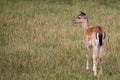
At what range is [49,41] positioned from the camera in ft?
50.5

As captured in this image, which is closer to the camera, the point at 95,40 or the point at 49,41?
the point at 95,40

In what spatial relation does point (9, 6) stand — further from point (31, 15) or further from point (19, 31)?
point (19, 31)

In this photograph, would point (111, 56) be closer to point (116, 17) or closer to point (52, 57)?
point (52, 57)

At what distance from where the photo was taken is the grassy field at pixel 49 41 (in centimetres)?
1142

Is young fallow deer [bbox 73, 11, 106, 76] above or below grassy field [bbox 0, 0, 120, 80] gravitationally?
above

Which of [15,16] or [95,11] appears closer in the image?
[15,16]

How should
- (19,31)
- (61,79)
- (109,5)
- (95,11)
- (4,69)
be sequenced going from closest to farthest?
(61,79) < (4,69) < (19,31) < (95,11) < (109,5)

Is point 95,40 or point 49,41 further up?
point 95,40

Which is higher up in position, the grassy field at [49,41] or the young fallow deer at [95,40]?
the young fallow deer at [95,40]

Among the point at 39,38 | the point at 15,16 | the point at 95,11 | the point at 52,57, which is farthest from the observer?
the point at 95,11

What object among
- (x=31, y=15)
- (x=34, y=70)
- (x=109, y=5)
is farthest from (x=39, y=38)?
(x=109, y=5)

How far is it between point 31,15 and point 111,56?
357 inches

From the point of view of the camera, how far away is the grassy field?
11422mm

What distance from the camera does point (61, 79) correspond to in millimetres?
10648
